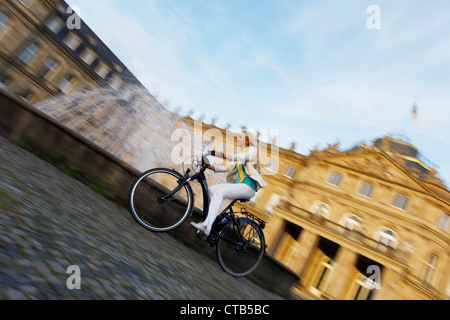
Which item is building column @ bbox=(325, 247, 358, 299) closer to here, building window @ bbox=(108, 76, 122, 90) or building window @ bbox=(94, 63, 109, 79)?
building window @ bbox=(94, 63, 109, 79)

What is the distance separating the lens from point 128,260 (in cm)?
325

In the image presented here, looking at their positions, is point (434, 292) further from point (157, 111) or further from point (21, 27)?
point (21, 27)

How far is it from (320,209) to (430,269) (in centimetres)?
1074

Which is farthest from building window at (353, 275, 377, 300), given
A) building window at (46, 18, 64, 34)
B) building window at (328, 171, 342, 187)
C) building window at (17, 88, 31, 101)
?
building window at (46, 18, 64, 34)

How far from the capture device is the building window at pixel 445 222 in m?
27.0

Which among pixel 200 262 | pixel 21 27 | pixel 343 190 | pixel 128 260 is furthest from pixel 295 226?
pixel 21 27

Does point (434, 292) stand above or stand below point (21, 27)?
below

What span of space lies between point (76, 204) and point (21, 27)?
158 feet

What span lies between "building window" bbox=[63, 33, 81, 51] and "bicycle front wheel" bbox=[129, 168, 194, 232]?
5092 centimetres

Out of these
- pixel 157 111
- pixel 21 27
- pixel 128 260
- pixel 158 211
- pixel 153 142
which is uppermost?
pixel 21 27

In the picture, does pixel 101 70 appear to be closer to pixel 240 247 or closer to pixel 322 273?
pixel 322 273

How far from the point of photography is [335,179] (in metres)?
31.5

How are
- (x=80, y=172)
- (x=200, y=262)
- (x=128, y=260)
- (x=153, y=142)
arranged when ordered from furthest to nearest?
(x=153, y=142) → (x=80, y=172) → (x=200, y=262) → (x=128, y=260)

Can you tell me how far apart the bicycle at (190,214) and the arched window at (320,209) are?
27.0 meters
